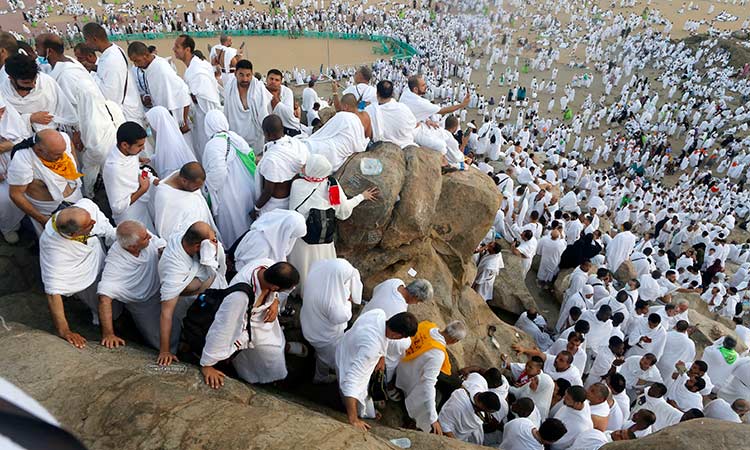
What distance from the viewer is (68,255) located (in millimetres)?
3463

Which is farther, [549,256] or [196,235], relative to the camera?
[549,256]

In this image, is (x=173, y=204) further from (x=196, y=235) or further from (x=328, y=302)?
(x=328, y=302)

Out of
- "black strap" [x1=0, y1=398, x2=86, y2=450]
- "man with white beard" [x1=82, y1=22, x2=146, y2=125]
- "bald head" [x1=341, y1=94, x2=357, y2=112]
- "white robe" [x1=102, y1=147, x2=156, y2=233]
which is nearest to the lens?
"black strap" [x1=0, y1=398, x2=86, y2=450]

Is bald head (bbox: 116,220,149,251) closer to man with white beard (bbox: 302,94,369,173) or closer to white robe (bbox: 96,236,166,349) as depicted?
white robe (bbox: 96,236,166,349)

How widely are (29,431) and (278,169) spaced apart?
3.84 metres

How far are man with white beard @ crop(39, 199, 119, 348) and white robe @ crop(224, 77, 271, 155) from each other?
9.44ft

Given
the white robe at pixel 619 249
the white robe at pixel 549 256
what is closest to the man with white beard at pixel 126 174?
the white robe at pixel 549 256

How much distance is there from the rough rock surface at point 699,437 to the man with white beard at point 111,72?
621 centimetres

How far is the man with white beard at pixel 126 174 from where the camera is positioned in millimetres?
4023

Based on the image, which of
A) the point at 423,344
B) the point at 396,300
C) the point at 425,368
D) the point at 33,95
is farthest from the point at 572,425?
the point at 33,95

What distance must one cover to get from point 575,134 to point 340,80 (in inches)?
548

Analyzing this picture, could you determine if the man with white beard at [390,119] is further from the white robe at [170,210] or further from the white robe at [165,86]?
the white robe at [170,210]

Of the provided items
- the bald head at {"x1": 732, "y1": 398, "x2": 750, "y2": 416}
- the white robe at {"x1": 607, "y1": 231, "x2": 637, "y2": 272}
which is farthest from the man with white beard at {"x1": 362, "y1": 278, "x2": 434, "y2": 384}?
the white robe at {"x1": 607, "y1": 231, "x2": 637, "y2": 272}

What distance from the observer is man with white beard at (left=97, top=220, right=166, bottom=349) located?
11.7 feet
